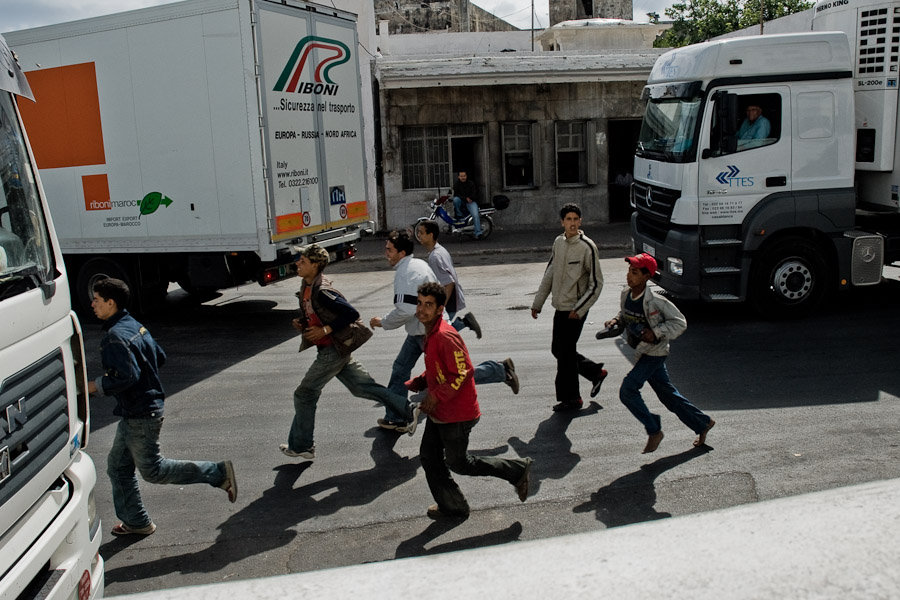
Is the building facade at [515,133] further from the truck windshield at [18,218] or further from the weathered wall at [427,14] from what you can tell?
the weathered wall at [427,14]

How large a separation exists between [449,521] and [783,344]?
17.7 ft

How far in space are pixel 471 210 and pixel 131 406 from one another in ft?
46.2

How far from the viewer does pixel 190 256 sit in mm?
11617

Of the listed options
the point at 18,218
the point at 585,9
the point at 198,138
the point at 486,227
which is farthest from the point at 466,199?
the point at 585,9

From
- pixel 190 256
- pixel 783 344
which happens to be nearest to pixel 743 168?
pixel 783 344

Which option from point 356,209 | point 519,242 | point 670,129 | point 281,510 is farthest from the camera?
point 519,242

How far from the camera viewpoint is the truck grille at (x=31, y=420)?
3.17 meters

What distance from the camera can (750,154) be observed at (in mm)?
9906

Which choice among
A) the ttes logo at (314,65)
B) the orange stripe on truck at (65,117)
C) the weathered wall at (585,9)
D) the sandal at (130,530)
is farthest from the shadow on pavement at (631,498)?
the weathered wall at (585,9)

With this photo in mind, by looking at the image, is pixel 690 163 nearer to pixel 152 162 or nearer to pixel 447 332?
pixel 447 332

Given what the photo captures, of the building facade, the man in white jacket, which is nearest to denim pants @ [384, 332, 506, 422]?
the man in white jacket

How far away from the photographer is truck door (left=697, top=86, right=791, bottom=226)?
986 cm

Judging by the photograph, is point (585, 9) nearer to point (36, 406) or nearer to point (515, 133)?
point (515, 133)

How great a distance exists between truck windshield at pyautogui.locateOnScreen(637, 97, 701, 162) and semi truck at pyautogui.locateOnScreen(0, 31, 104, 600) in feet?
25.3
